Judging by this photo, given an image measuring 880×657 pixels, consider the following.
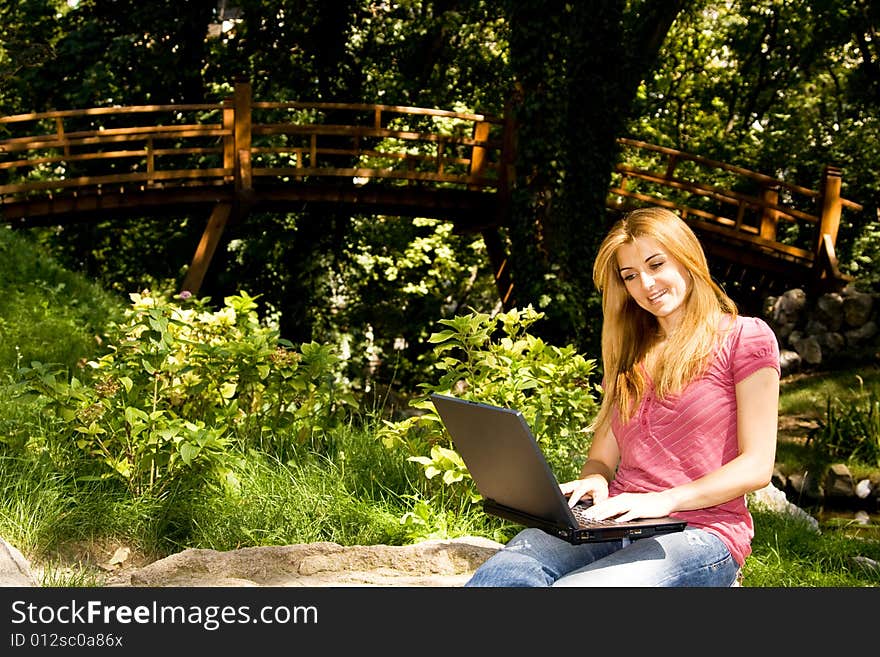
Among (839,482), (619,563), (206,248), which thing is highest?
(619,563)

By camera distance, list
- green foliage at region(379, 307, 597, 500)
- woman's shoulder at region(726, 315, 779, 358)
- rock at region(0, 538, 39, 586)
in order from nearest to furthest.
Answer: woman's shoulder at region(726, 315, 779, 358) < rock at region(0, 538, 39, 586) < green foliage at region(379, 307, 597, 500)

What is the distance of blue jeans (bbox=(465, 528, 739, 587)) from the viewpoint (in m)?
2.55

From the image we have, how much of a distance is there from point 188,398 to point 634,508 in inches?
127

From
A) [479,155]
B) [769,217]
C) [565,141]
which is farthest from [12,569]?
[769,217]

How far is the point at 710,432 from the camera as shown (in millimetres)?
2801

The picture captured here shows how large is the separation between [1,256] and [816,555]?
805 cm

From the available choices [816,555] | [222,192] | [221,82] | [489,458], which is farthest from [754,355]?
[221,82]

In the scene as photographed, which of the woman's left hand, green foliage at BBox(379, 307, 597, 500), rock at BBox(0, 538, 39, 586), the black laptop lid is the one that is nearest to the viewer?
the black laptop lid

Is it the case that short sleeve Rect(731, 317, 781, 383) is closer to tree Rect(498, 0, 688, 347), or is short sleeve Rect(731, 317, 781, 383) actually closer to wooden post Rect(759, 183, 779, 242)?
tree Rect(498, 0, 688, 347)

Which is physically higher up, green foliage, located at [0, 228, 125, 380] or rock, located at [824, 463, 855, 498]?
green foliage, located at [0, 228, 125, 380]

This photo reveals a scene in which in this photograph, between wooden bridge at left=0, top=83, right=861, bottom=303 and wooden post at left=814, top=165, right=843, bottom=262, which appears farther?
wooden post at left=814, top=165, right=843, bottom=262

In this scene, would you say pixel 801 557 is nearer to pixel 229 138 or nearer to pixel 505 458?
pixel 505 458

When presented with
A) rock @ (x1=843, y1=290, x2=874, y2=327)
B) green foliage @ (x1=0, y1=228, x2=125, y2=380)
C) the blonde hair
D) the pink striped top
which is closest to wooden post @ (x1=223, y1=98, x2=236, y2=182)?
green foliage @ (x1=0, y1=228, x2=125, y2=380)

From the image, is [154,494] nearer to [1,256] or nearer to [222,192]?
[1,256]
